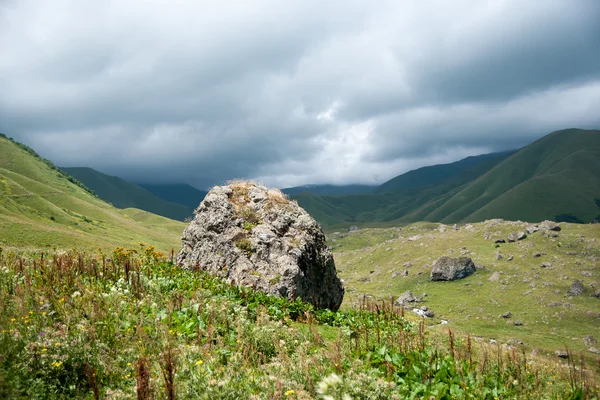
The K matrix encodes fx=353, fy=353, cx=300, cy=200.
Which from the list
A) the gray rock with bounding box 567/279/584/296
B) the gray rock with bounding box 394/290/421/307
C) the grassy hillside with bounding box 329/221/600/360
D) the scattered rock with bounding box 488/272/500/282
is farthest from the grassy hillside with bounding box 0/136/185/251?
the gray rock with bounding box 567/279/584/296

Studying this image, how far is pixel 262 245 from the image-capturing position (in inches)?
770

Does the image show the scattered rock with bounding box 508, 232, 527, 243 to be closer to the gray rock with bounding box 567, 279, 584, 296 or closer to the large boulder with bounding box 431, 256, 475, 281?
the large boulder with bounding box 431, 256, 475, 281

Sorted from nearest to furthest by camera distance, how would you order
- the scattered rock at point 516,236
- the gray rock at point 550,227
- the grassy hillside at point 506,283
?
the grassy hillside at point 506,283 < the scattered rock at point 516,236 < the gray rock at point 550,227

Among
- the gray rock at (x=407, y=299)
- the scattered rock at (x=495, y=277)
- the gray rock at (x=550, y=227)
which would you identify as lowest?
the gray rock at (x=407, y=299)

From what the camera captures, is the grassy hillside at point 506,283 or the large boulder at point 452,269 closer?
the grassy hillside at point 506,283

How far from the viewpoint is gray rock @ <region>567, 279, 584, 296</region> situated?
Answer: 110 metres

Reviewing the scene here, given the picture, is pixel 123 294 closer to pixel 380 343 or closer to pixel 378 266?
pixel 380 343

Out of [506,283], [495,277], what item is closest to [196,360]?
[506,283]

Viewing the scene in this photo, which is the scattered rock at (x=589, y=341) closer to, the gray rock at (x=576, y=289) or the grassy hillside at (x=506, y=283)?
the grassy hillside at (x=506, y=283)

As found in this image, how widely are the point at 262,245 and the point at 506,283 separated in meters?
134

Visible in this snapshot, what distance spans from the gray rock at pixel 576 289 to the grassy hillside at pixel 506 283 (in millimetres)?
1987

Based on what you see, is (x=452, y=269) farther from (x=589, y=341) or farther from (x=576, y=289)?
Answer: (x=589, y=341)

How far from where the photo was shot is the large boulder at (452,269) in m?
138

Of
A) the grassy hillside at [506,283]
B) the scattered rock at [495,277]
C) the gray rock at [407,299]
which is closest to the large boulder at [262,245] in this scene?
the grassy hillside at [506,283]
